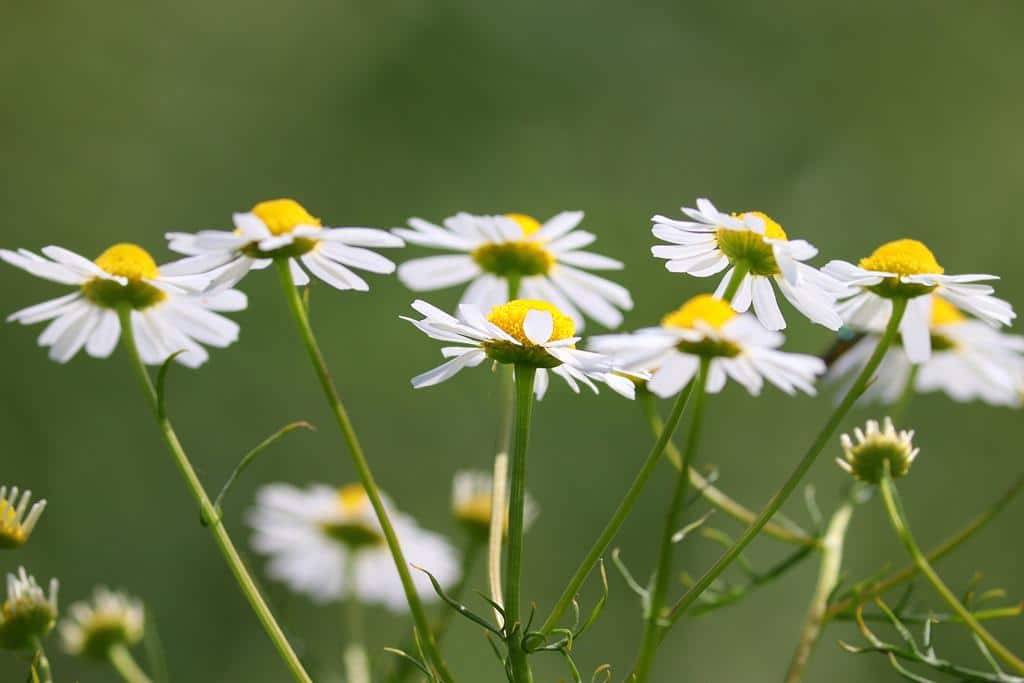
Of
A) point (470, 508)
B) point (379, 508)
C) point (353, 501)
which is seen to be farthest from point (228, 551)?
point (353, 501)

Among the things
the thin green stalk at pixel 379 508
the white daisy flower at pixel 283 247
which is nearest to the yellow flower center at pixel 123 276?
the white daisy flower at pixel 283 247

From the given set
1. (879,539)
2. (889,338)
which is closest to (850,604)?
(889,338)

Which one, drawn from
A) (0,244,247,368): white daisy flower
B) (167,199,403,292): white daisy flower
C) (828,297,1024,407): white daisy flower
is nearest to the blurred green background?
(828,297,1024,407): white daisy flower

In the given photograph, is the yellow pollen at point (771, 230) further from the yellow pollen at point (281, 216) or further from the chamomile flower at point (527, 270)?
the yellow pollen at point (281, 216)

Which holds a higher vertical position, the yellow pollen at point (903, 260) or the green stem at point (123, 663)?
the yellow pollen at point (903, 260)

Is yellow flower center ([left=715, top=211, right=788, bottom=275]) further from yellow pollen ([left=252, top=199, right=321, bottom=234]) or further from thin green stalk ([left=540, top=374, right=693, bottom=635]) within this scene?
yellow pollen ([left=252, top=199, right=321, bottom=234])
